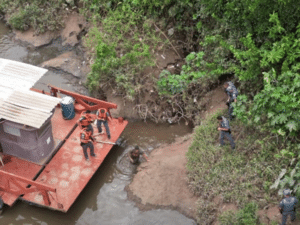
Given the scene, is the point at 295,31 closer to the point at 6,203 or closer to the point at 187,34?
the point at 187,34

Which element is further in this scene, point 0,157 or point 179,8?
point 179,8

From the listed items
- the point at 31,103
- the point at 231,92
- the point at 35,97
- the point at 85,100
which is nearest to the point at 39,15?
the point at 85,100

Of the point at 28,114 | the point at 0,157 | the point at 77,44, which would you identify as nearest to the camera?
the point at 28,114

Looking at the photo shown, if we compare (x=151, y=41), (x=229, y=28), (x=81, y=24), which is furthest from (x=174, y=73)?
(x=81, y=24)

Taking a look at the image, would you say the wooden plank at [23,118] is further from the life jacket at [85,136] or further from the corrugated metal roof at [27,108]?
the life jacket at [85,136]

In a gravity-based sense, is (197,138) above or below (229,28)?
below

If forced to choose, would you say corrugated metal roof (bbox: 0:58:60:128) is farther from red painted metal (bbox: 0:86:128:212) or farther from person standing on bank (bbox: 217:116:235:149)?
person standing on bank (bbox: 217:116:235:149)

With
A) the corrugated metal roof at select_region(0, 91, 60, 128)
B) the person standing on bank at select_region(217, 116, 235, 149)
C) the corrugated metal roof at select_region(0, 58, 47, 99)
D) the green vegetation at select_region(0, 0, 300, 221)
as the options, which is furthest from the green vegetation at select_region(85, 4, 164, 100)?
the person standing on bank at select_region(217, 116, 235, 149)

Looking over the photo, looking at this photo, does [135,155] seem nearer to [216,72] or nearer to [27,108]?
[27,108]
